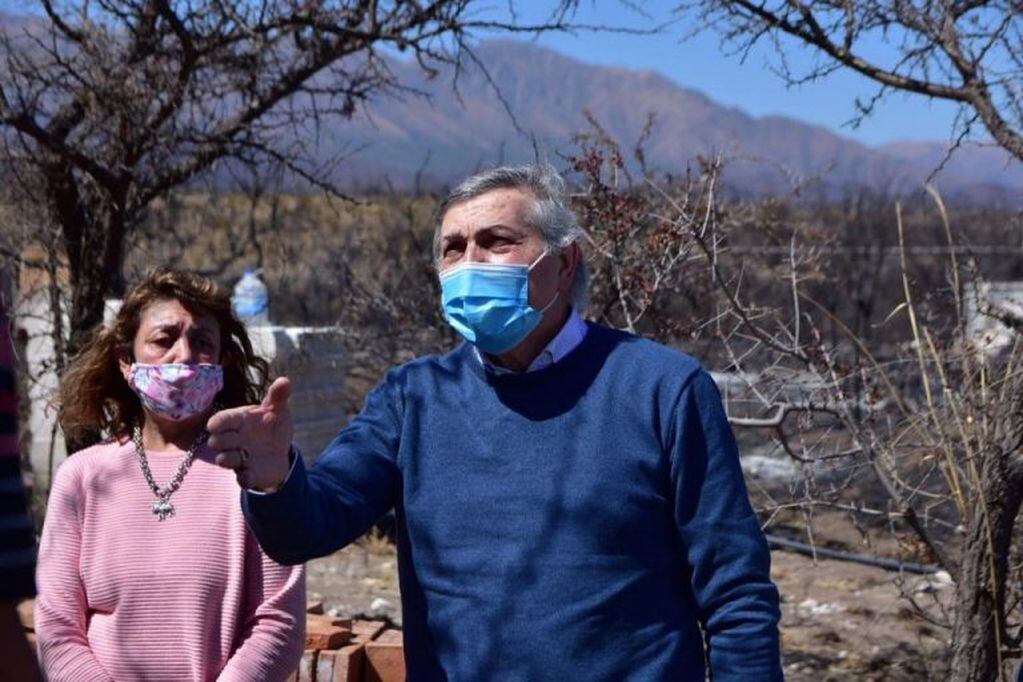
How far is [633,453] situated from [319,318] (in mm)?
22269

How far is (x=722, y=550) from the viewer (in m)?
2.89

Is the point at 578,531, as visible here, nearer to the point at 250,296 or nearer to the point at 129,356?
the point at 129,356

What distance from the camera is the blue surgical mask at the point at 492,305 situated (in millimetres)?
3020

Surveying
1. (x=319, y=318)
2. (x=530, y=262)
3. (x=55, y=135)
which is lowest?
(x=319, y=318)

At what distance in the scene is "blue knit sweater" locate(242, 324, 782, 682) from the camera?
2.88m

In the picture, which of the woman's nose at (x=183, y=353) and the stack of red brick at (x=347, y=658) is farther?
the stack of red brick at (x=347, y=658)

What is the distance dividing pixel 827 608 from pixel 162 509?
18.1 feet

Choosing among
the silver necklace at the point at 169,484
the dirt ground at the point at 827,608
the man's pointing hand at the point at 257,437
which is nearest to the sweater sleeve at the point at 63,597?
the silver necklace at the point at 169,484

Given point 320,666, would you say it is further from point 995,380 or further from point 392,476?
point 995,380

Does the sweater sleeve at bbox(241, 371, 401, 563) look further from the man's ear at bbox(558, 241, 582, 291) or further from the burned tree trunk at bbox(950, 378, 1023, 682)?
the burned tree trunk at bbox(950, 378, 1023, 682)

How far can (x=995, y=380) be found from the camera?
4.29m

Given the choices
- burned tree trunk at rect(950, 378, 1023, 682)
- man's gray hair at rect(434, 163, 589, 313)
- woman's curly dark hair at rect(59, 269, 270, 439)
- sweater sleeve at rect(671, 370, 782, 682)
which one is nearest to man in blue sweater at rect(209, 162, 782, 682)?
sweater sleeve at rect(671, 370, 782, 682)

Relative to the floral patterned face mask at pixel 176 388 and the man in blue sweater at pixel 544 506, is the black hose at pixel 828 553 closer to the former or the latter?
the floral patterned face mask at pixel 176 388

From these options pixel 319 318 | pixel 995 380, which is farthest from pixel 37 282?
pixel 319 318
